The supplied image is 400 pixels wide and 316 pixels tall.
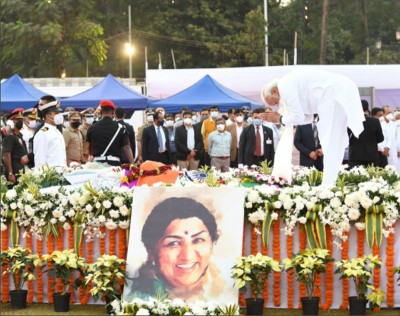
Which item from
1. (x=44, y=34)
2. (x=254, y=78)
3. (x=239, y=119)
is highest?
(x=44, y=34)

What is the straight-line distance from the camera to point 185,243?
1049 centimetres

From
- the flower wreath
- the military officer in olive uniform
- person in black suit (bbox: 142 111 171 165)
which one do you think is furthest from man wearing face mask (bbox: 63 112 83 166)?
the flower wreath

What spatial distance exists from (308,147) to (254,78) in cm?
1590

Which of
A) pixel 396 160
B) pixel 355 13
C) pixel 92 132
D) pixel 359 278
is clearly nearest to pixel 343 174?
pixel 359 278

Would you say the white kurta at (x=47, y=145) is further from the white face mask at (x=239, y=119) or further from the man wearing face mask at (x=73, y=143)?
the white face mask at (x=239, y=119)

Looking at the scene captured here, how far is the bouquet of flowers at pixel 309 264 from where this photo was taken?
1016 centimetres

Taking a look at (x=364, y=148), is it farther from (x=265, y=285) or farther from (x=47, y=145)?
(x=265, y=285)

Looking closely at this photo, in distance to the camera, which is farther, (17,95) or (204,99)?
(17,95)

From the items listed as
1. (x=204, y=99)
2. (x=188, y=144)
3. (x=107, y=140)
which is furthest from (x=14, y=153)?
(x=204, y=99)

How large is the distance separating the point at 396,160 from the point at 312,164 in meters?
5.54

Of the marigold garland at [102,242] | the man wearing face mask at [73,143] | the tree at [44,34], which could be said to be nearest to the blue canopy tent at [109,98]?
the man wearing face mask at [73,143]

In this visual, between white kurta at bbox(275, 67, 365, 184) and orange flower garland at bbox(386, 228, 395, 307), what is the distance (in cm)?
201

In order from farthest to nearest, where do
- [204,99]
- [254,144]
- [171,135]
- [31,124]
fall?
[204,99] < [171,135] < [254,144] < [31,124]

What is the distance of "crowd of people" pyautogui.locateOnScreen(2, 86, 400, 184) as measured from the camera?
1719cm
